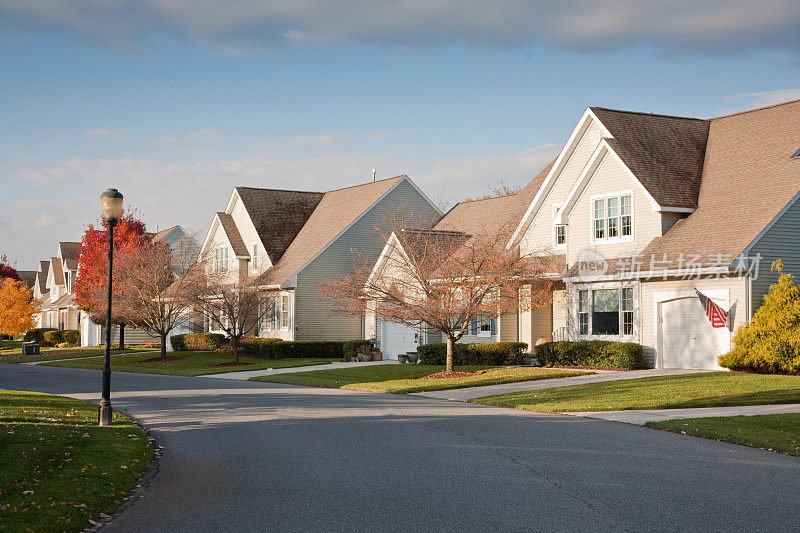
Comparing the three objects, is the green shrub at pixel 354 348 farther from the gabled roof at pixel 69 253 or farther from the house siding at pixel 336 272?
the gabled roof at pixel 69 253

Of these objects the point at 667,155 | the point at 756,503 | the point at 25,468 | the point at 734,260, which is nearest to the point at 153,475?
the point at 25,468

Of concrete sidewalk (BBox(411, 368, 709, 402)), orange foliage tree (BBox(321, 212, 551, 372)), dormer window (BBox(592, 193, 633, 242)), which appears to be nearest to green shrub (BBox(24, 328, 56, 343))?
orange foliage tree (BBox(321, 212, 551, 372))

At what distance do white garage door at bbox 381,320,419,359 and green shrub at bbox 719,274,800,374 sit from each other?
55.1 feet

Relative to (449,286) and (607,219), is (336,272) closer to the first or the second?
(449,286)

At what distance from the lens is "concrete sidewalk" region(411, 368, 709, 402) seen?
72.7ft

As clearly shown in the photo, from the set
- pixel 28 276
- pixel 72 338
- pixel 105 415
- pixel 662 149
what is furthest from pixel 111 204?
pixel 28 276

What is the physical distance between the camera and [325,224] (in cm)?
4594

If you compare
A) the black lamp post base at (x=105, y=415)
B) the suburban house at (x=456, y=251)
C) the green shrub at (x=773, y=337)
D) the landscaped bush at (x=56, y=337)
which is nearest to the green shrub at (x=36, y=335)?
the landscaped bush at (x=56, y=337)

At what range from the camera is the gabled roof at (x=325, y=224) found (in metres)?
42.8

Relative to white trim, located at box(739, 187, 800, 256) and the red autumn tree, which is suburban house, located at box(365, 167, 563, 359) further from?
the red autumn tree

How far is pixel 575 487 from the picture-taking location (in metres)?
9.56

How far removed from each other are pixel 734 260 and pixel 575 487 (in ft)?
53.0

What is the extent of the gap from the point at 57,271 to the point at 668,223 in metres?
63.8

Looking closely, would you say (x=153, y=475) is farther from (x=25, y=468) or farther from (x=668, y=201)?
(x=668, y=201)
